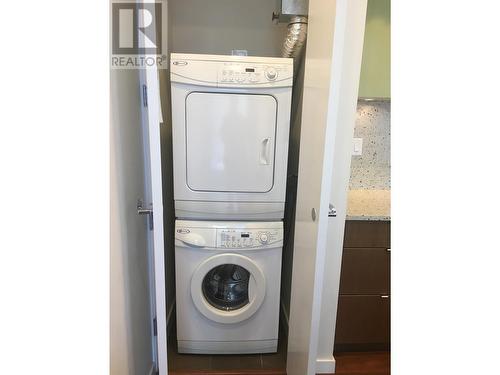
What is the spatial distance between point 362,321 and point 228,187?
3.88 feet

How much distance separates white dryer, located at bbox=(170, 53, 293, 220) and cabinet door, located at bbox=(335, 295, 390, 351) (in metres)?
0.74

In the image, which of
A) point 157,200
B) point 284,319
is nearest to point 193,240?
point 157,200

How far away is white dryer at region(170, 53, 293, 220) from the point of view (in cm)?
163

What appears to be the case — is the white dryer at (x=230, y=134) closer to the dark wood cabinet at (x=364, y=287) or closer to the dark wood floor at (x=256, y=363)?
the dark wood cabinet at (x=364, y=287)

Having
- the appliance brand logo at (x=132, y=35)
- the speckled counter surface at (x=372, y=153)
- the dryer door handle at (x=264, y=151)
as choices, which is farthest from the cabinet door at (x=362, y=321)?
the appliance brand logo at (x=132, y=35)

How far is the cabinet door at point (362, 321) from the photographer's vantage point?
1.88 m

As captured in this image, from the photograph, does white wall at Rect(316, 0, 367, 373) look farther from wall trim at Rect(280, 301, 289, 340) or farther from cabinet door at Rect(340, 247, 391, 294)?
wall trim at Rect(280, 301, 289, 340)

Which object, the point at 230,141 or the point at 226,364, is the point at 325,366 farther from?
the point at 230,141

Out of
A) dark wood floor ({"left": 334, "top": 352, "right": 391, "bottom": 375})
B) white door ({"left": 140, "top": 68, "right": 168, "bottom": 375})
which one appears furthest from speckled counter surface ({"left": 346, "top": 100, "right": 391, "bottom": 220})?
white door ({"left": 140, "top": 68, "right": 168, "bottom": 375})

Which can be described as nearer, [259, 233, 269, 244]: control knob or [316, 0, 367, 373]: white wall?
[316, 0, 367, 373]: white wall

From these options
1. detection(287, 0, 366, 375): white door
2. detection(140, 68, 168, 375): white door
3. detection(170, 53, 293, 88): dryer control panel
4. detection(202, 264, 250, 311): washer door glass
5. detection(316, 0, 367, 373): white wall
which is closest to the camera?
detection(140, 68, 168, 375): white door

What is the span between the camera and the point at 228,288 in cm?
204
